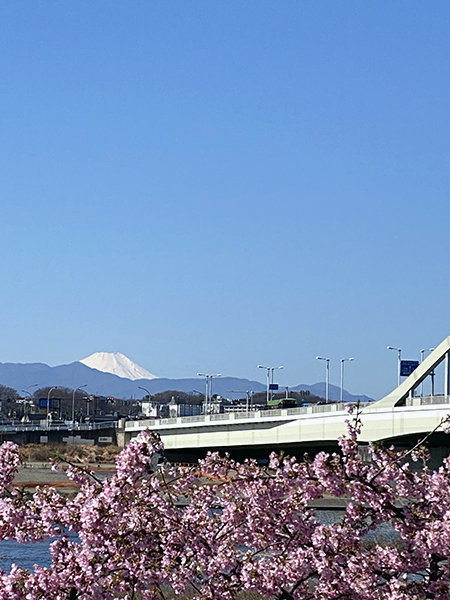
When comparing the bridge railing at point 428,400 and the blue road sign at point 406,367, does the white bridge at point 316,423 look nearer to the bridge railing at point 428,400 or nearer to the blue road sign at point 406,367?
the bridge railing at point 428,400

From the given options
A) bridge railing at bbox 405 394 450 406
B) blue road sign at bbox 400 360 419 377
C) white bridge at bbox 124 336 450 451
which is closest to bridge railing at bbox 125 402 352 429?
white bridge at bbox 124 336 450 451

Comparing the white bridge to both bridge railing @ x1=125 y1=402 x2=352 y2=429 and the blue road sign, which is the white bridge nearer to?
bridge railing @ x1=125 y1=402 x2=352 y2=429

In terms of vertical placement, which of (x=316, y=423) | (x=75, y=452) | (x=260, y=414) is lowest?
(x=75, y=452)

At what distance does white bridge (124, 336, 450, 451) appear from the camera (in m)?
90.2

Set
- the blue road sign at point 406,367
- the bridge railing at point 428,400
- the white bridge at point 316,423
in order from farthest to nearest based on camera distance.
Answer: the blue road sign at point 406,367 < the white bridge at point 316,423 < the bridge railing at point 428,400

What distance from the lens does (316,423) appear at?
101 meters

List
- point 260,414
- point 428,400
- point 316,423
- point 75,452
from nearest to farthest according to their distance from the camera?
point 428,400 < point 316,423 < point 260,414 < point 75,452

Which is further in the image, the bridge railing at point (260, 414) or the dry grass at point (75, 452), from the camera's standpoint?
the dry grass at point (75, 452)

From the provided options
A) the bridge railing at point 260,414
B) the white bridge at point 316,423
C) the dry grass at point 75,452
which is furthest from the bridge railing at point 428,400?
the dry grass at point 75,452

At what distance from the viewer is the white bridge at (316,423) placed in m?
90.2

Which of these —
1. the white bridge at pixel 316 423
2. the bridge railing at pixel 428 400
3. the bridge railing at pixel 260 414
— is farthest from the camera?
the bridge railing at pixel 260 414

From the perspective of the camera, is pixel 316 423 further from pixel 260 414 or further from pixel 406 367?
pixel 406 367

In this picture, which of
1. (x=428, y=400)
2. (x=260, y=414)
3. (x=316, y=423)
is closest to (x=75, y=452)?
(x=260, y=414)

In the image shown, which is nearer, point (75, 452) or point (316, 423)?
point (316, 423)
